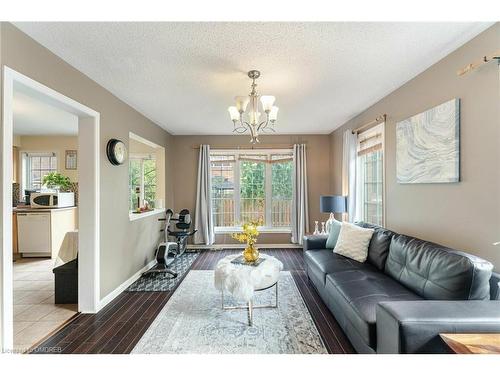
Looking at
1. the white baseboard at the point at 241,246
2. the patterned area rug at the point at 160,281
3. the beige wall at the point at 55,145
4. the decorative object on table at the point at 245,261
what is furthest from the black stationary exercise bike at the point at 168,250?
the beige wall at the point at 55,145

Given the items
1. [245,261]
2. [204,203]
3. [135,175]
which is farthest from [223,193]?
[245,261]

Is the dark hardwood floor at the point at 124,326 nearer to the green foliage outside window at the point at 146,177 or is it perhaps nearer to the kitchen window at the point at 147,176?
the kitchen window at the point at 147,176

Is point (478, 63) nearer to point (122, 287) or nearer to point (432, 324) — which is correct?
point (432, 324)

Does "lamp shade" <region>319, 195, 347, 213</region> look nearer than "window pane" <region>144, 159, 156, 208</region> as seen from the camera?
Yes

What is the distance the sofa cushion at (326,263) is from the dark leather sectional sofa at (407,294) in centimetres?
1

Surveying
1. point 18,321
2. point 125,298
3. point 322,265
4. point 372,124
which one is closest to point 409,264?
point 322,265

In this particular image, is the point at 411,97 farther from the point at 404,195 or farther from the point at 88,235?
the point at 88,235

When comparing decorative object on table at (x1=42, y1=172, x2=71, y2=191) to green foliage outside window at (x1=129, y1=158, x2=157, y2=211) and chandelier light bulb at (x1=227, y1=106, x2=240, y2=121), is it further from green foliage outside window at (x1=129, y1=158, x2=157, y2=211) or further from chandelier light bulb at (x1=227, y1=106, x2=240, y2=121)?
chandelier light bulb at (x1=227, y1=106, x2=240, y2=121)

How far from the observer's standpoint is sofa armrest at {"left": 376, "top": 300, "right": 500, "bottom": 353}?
1.28 metres

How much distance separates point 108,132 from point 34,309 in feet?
7.03

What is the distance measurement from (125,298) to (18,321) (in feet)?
3.18

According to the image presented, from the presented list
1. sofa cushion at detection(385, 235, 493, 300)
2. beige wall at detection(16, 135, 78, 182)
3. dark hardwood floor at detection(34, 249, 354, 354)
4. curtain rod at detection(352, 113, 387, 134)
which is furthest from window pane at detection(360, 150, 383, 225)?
beige wall at detection(16, 135, 78, 182)

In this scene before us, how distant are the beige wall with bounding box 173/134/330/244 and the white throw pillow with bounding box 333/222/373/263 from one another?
2.35 metres

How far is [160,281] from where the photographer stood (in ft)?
11.7
